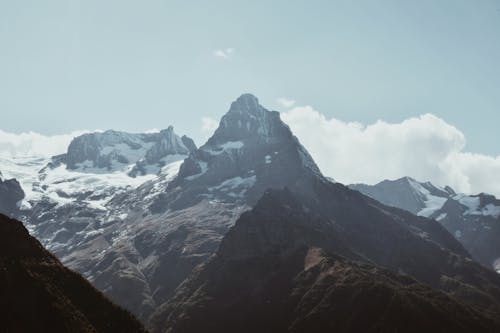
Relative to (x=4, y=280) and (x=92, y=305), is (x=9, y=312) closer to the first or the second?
(x=4, y=280)

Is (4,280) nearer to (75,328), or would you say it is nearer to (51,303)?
(51,303)

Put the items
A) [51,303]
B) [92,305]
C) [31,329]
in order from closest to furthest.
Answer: [31,329]
[51,303]
[92,305]

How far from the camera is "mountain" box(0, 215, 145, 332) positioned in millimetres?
142625

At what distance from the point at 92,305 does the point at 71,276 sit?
45.6 ft

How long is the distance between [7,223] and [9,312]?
47076mm

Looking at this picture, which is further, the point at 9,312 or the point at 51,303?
the point at 51,303

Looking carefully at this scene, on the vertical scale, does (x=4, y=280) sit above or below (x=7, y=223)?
below

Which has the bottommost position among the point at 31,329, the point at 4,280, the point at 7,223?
the point at 31,329

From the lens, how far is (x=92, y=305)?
163000 millimetres

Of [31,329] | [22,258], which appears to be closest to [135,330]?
[31,329]

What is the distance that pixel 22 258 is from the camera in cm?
16725

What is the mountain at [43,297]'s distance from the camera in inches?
5615

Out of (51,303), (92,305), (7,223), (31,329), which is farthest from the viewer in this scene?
(7,223)

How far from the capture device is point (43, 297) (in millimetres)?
151875
